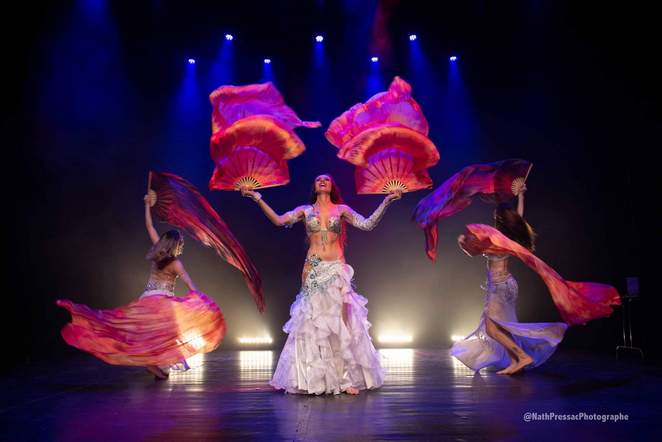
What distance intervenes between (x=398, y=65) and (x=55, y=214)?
525 cm

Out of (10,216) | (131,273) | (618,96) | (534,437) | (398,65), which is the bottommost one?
(534,437)

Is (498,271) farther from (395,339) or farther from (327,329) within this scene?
(395,339)

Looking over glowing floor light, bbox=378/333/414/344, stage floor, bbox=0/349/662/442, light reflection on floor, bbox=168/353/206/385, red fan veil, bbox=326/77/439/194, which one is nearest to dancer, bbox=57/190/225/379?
light reflection on floor, bbox=168/353/206/385

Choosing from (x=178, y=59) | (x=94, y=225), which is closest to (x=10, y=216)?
(x=94, y=225)

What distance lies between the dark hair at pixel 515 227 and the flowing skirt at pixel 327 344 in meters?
1.82

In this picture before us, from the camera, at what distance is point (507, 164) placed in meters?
4.99

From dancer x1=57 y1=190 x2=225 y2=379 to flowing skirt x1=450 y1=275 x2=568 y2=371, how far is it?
2.32 meters

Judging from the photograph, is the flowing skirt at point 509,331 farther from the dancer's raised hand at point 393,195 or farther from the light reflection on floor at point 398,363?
the dancer's raised hand at point 393,195

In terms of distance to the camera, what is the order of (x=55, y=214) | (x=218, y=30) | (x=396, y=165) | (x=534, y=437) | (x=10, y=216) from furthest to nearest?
(x=218, y=30) → (x=55, y=214) → (x=10, y=216) → (x=396, y=165) → (x=534, y=437)

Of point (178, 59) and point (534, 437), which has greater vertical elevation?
point (178, 59)

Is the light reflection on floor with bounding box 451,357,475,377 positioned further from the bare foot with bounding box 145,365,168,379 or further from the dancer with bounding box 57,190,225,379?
the bare foot with bounding box 145,365,168,379

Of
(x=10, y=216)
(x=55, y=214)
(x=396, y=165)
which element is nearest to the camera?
(x=396, y=165)

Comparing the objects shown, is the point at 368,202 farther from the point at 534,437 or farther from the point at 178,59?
the point at 534,437

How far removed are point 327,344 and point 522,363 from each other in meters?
1.88
